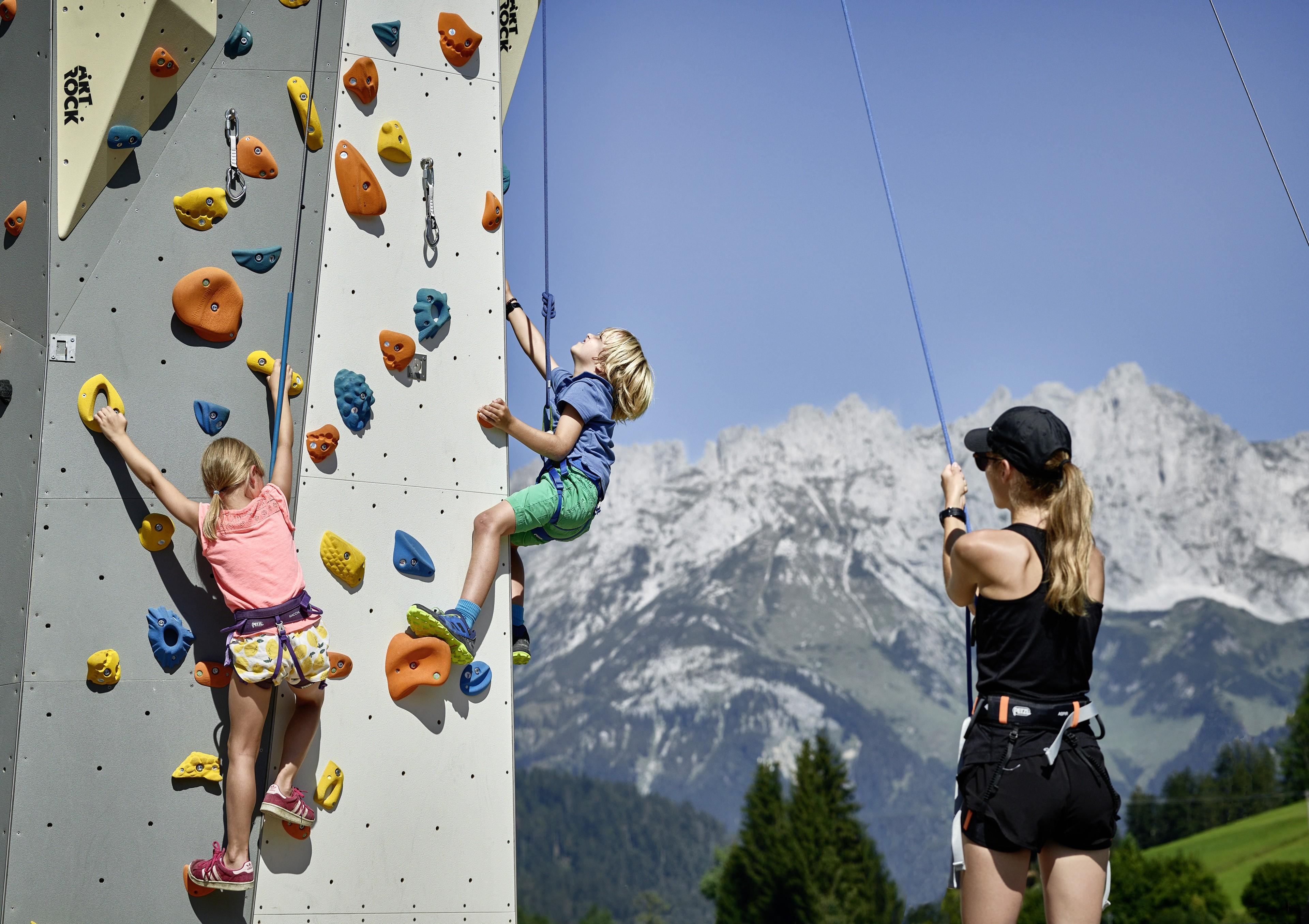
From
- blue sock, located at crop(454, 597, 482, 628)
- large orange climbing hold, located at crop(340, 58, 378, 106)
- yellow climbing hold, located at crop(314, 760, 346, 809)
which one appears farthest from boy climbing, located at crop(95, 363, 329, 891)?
large orange climbing hold, located at crop(340, 58, 378, 106)

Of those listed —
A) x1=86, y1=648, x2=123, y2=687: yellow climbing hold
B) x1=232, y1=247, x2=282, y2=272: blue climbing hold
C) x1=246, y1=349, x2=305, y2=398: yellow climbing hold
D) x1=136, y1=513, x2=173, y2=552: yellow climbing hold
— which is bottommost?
x1=86, y1=648, x2=123, y2=687: yellow climbing hold

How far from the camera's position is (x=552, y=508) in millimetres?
4910

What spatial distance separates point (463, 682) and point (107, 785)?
1395 millimetres

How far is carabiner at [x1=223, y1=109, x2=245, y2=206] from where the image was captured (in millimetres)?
4906

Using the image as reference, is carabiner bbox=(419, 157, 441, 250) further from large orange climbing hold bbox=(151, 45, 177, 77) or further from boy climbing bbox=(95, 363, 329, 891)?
boy climbing bbox=(95, 363, 329, 891)

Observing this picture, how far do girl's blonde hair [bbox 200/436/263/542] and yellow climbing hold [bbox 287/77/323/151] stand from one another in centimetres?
155

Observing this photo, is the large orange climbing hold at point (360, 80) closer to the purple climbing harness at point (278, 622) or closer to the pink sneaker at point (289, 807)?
the purple climbing harness at point (278, 622)

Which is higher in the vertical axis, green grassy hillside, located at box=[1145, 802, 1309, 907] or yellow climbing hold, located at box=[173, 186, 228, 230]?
green grassy hillside, located at box=[1145, 802, 1309, 907]

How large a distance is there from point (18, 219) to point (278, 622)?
6.86 feet

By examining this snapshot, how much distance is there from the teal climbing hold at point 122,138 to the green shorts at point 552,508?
216 cm

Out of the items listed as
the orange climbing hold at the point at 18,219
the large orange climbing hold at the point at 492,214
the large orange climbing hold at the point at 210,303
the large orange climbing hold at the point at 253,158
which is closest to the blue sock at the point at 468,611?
the large orange climbing hold at the point at 210,303

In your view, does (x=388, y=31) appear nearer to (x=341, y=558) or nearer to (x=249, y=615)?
(x=341, y=558)

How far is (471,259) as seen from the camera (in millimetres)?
5223

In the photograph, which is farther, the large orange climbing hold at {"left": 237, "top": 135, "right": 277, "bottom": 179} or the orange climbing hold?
the large orange climbing hold at {"left": 237, "top": 135, "right": 277, "bottom": 179}
